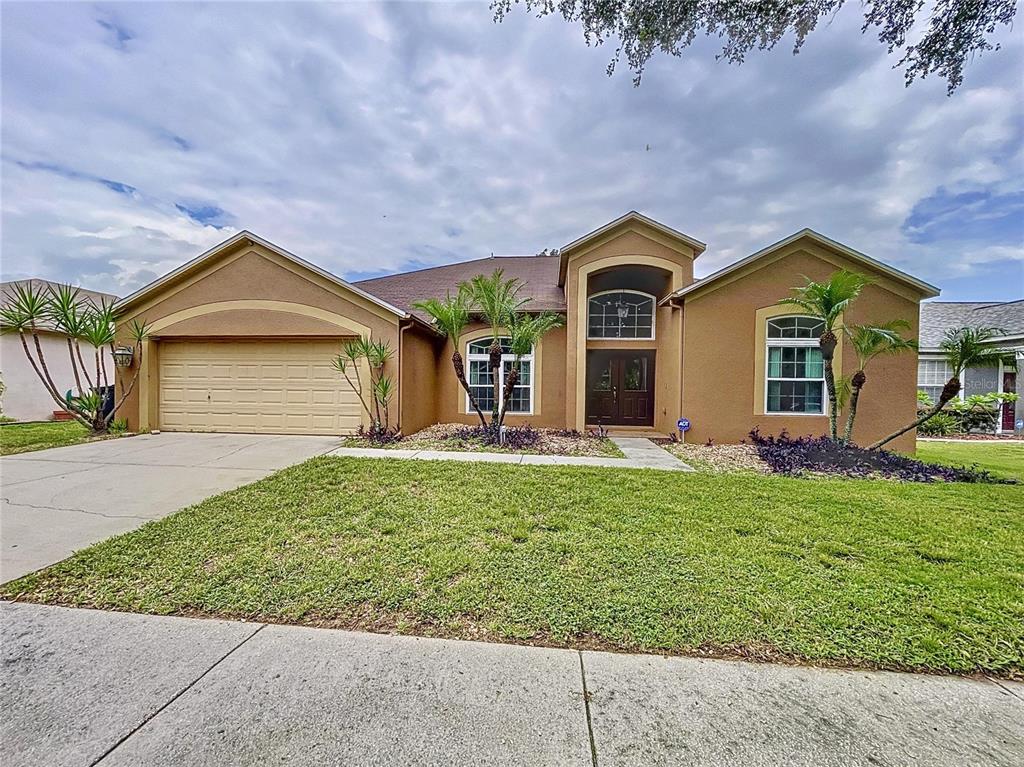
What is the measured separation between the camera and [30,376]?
46.9ft

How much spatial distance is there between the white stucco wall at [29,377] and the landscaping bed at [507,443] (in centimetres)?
1306

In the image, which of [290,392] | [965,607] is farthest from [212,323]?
[965,607]

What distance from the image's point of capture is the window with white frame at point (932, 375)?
16281 millimetres

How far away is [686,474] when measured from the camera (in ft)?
22.6

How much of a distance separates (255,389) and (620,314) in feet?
32.8

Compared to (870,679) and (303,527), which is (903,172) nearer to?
(870,679)

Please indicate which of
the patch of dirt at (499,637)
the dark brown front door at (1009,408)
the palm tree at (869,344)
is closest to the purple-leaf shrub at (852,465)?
the palm tree at (869,344)

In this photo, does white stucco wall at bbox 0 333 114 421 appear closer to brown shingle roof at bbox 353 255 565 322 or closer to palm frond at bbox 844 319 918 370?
brown shingle roof at bbox 353 255 565 322

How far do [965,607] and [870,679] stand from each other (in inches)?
55.2

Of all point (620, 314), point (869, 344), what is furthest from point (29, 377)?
point (869, 344)

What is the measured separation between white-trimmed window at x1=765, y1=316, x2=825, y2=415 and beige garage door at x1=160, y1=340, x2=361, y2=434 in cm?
992

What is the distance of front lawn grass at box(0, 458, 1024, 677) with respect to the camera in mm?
2738

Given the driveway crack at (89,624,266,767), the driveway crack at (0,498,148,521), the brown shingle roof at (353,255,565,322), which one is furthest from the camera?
the brown shingle roof at (353,255,565,322)

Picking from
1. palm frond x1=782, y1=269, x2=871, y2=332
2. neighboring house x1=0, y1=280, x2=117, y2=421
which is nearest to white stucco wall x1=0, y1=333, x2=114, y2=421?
neighboring house x1=0, y1=280, x2=117, y2=421
